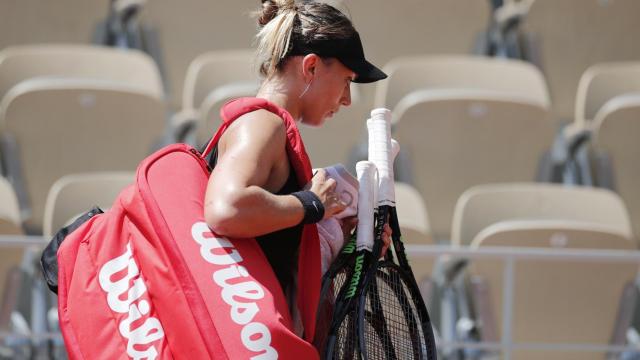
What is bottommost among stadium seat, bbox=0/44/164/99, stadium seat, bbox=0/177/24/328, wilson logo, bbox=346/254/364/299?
stadium seat, bbox=0/177/24/328

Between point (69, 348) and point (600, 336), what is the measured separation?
7.40ft

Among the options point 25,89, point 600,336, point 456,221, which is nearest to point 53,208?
point 25,89

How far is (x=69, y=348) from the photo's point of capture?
1.78 metres

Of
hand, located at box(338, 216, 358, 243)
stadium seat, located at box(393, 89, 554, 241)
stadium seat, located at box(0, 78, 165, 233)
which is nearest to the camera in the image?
hand, located at box(338, 216, 358, 243)

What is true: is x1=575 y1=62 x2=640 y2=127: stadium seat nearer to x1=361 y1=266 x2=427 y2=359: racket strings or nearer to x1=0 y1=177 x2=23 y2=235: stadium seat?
x1=0 y1=177 x2=23 y2=235: stadium seat

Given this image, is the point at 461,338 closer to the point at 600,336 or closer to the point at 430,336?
the point at 600,336

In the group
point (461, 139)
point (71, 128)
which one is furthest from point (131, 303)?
point (461, 139)

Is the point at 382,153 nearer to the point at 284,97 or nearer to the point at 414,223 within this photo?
the point at 284,97

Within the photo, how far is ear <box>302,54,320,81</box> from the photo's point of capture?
6.14 feet

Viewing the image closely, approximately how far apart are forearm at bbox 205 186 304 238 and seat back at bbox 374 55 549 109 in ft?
8.11

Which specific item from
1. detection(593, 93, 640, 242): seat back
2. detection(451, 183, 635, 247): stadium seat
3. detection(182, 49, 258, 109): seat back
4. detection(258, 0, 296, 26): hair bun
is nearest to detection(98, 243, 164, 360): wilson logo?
detection(258, 0, 296, 26): hair bun

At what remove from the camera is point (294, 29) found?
6.18ft

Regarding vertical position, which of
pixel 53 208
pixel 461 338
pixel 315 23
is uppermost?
pixel 315 23

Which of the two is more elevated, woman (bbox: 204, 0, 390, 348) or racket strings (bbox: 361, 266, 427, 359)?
woman (bbox: 204, 0, 390, 348)
